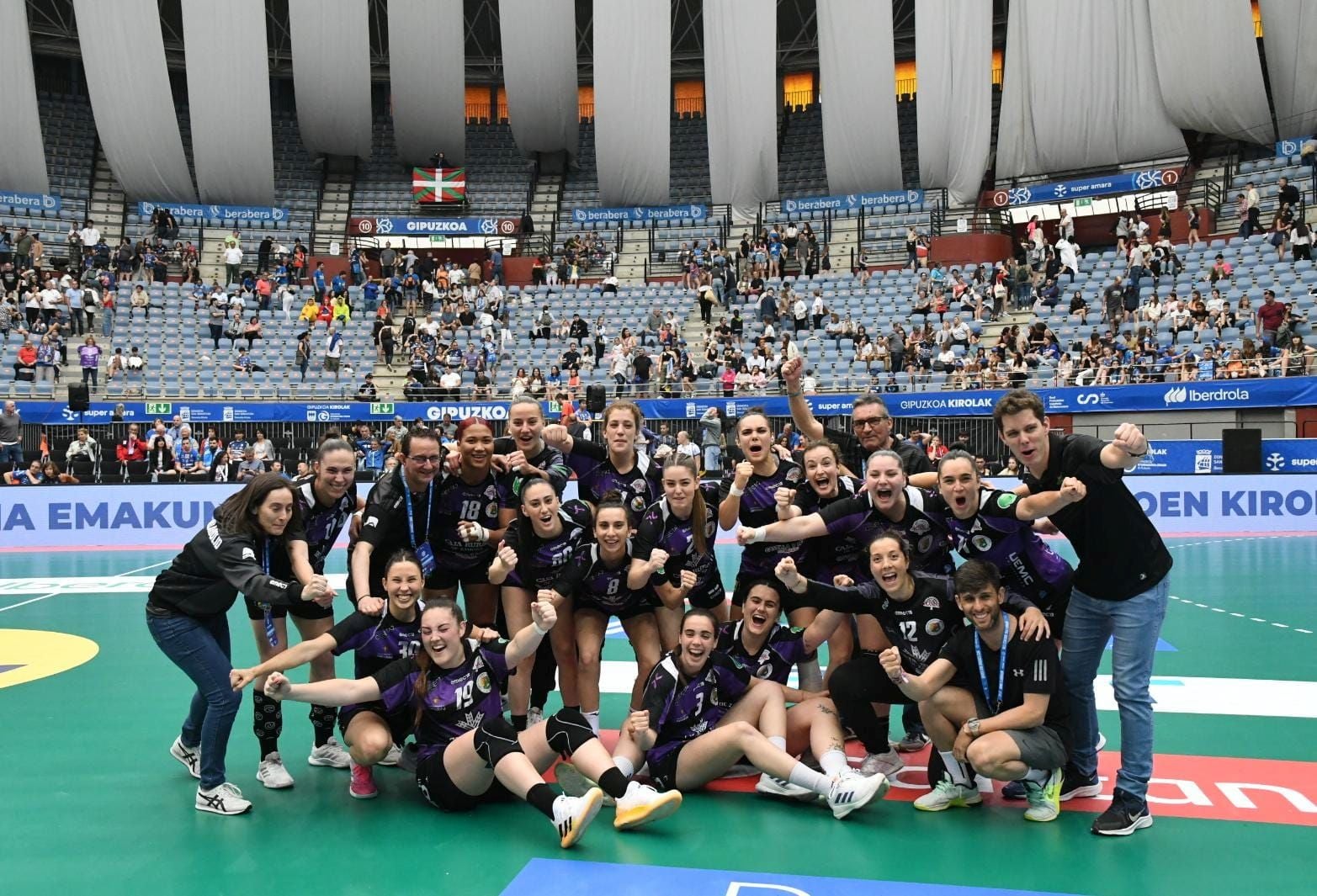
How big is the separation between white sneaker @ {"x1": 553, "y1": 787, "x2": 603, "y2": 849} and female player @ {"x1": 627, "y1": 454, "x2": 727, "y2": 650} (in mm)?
1348

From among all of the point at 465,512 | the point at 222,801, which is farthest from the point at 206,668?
the point at 465,512

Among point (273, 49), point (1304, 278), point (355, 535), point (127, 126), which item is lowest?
point (355, 535)

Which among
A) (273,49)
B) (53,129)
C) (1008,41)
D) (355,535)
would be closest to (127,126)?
(53,129)

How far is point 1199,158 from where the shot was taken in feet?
96.2

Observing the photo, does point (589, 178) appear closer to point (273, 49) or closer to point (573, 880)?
point (273, 49)

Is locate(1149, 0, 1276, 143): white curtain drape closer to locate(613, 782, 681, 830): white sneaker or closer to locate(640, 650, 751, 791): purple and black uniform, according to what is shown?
locate(640, 650, 751, 791): purple and black uniform

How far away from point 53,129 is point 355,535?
126ft

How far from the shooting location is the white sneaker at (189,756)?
545 cm

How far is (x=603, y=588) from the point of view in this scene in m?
5.73

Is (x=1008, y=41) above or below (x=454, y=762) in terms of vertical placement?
above

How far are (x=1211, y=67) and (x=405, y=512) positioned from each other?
29.5 metres

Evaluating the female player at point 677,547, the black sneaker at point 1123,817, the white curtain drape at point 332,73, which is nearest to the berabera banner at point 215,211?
the white curtain drape at point 332,73

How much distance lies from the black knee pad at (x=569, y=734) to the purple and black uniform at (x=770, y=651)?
36.9 inches

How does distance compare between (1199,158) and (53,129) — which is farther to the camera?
(53,129)
